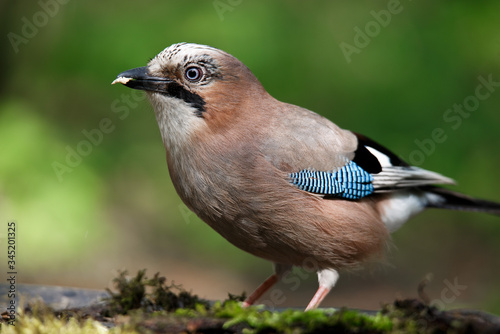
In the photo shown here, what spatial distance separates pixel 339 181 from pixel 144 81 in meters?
1.71

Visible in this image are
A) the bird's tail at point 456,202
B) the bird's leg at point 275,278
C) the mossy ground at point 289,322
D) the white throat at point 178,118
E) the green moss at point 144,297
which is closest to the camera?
the mossy ground at point 289,322

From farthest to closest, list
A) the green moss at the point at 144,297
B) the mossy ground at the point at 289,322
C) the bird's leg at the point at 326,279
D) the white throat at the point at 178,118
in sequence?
1. the bird's leg at the point at 326,279
2. the white throat at the point at 178,118
3. the green moss at the point at 144,297
4. the mossy ground at the point at 289,322

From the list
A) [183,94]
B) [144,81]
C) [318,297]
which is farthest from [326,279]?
[144,81]

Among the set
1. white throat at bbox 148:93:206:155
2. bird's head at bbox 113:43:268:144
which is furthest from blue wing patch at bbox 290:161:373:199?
white throat at bbox 148:93:206:155

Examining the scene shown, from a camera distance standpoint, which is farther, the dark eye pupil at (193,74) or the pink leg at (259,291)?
the pink leg at (259,291)

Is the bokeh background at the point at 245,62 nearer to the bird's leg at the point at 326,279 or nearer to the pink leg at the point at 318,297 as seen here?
the bird's leg at the point at 326,279

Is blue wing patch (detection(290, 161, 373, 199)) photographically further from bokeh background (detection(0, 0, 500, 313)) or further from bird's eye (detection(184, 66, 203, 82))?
bokeh background (detection(0, 0, 500, 313))

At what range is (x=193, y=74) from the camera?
14.6 feet

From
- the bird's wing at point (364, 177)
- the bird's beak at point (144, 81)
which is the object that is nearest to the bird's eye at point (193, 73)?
the bird's beak at point (144, 81)

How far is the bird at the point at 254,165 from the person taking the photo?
4.38 meters

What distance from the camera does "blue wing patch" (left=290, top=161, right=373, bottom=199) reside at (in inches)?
180

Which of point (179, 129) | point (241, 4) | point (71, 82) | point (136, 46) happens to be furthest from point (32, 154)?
point (179, 129)

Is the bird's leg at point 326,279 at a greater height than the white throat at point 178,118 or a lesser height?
lesser

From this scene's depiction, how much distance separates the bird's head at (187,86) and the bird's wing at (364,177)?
782mm
